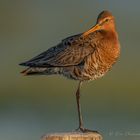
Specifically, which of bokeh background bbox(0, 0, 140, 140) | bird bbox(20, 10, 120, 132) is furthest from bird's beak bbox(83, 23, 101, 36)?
bokeh background bbox(0, 0, 140, 140)

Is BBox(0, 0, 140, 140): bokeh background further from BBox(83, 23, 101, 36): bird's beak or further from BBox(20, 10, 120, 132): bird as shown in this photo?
BBox(83, 23, 101, 36): bird's beak

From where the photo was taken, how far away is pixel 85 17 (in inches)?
954

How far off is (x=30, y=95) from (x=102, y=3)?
294 inches

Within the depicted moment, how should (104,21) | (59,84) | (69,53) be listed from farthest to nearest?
(59,84), (104,21), (69,53)

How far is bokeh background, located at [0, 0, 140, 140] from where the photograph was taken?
51.3 feet

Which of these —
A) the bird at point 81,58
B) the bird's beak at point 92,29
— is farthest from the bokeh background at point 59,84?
the bird's beak at point 92,29

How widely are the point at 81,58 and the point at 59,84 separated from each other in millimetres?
6063

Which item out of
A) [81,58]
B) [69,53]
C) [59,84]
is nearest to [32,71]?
[69,53]

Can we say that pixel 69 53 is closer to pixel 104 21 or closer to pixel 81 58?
pixel 81 58

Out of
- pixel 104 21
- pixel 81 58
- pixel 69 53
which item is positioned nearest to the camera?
pixel 81 58

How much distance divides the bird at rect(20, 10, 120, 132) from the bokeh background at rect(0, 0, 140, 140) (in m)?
2.11

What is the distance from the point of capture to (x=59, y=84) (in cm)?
1848
